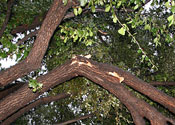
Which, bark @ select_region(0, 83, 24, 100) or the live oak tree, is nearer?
the live oak tree

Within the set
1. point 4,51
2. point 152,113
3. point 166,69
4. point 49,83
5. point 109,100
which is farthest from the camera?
point 166,69

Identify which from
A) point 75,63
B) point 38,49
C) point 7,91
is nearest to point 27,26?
point 7,91

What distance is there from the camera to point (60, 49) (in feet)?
22.0

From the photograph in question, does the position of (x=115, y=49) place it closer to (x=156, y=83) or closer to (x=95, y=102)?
(x=156, y=83)

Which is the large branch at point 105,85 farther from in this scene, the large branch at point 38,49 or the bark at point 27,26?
the bark at point 27,26

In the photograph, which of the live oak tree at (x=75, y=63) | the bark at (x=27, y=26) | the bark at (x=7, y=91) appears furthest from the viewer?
the bark at (x=7, y=91)

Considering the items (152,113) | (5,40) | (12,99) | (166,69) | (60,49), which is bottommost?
(152,113)

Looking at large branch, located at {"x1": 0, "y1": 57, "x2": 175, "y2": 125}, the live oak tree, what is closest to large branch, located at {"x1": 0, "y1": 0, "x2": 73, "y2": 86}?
the live oak tree

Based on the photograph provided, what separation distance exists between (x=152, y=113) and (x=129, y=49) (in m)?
4.56

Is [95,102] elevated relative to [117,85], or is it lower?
elevated

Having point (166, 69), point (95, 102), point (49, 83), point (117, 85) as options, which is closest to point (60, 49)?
point (95, 102)

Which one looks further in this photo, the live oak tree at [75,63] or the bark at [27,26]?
the bark at [27,26]

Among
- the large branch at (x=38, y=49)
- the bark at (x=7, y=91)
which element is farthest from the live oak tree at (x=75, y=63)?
the bark at (x=7, y=91)

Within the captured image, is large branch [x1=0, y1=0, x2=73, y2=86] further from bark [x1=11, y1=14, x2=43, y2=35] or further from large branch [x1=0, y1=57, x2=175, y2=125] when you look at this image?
bark [x1=11, y1=14, x2=43, y2=35]
